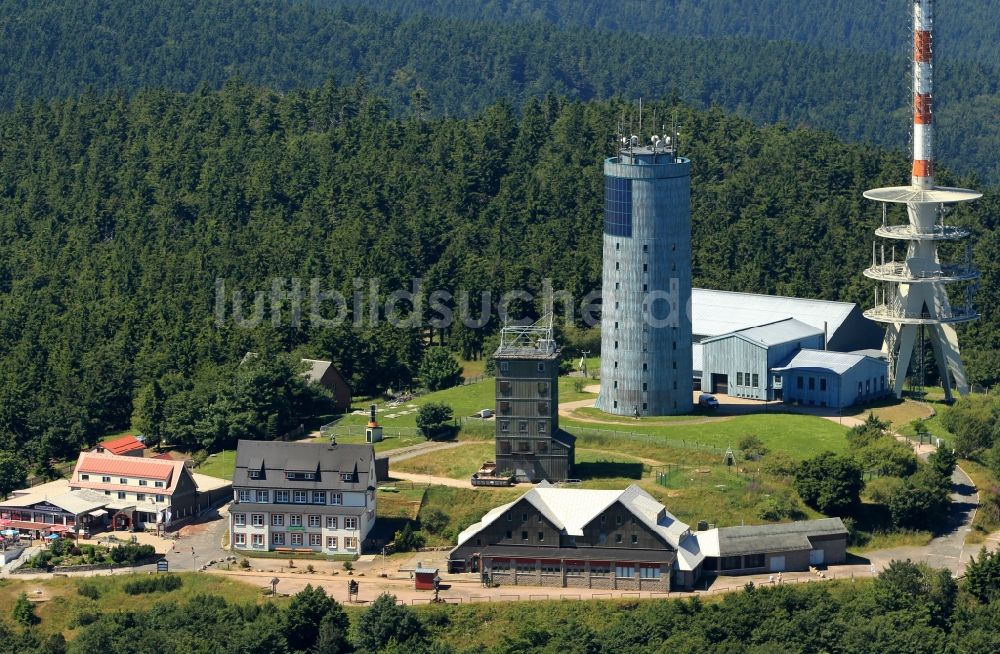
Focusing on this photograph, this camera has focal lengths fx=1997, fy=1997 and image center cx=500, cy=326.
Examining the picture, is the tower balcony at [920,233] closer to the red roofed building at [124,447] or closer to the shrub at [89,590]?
the red roofed building at [124,447]

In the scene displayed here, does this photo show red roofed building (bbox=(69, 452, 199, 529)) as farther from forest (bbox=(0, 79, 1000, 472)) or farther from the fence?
the fence

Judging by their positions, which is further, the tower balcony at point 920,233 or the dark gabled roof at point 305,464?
the tower balcony at point 920,233

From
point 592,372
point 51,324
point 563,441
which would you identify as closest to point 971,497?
point 563,441

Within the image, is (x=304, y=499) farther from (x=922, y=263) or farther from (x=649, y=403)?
(x=922, y=263)

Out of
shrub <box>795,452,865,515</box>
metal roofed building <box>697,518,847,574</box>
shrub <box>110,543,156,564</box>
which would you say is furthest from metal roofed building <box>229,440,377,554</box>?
shrub <box>795,452,865,515</box>

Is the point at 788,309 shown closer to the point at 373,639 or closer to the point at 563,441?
the point at 563,441

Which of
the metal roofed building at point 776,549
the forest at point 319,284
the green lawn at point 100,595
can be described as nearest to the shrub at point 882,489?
the metal roofed building at point 776,549
